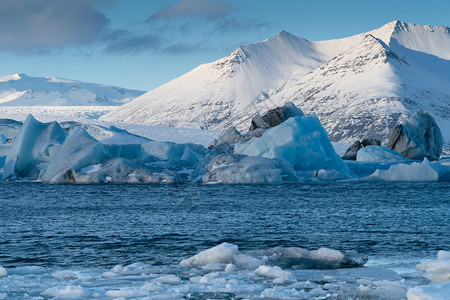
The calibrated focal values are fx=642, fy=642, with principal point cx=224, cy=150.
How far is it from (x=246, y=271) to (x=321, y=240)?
14.6ft

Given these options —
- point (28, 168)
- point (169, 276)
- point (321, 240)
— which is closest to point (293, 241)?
point (321, 240)

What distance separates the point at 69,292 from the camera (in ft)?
31.2

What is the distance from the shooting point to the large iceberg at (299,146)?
3531 centimetres

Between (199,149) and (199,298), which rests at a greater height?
(199,149)

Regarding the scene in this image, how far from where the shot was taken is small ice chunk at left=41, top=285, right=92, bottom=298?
9445 mm

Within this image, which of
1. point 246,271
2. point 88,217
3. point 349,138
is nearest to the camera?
point 246,271

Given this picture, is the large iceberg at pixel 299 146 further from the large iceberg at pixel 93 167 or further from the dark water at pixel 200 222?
the large iceberg at pixel 93 167

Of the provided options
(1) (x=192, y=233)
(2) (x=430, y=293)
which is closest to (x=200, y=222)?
(1) (x=192, y=233)

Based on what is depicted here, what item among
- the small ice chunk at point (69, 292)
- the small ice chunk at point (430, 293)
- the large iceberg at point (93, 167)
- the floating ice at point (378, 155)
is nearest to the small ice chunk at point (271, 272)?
the small ice chunk at point (430, 293)

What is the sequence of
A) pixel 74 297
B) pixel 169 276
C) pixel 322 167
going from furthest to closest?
pixel 322 167, pixel 169 276, pixel 74 297

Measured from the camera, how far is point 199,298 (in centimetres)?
936

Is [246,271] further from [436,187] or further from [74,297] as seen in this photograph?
[436,187]

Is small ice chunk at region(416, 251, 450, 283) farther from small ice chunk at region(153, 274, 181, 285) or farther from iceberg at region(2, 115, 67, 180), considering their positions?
iceberg at region(2, 115, 67, 180)

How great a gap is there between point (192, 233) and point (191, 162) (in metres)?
21.4
